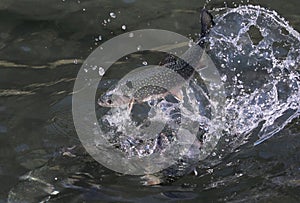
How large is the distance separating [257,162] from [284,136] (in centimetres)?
38

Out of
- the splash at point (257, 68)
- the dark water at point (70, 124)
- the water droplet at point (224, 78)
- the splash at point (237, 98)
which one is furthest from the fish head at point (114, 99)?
the water droplet at point (224, 78)

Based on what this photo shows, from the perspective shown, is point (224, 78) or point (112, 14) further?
point (112, 14)

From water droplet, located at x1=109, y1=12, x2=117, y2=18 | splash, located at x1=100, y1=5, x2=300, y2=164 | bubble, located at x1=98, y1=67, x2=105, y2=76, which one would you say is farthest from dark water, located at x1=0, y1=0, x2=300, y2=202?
splash, located at x1=100, y1=5, x2=300, y2=164

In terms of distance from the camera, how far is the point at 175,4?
6523mm

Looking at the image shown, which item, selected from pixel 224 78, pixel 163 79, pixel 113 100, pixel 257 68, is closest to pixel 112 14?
pixel 224 78

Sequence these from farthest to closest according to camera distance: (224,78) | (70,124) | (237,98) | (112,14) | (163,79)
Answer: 1. (112,14)
2. (224,78)
3. (237,98)
4. (70,124)
5. (163,79)

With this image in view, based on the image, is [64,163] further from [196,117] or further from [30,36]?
[30,36]

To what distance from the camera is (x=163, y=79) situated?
14.1ft

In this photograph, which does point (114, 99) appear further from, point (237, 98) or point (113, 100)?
point (237, 98)

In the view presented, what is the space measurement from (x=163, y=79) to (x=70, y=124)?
919 mm

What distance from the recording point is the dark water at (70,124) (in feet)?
13.2

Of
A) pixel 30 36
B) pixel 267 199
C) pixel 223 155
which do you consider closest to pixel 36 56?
pixel 30 36

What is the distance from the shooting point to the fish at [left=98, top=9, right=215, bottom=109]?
428cm

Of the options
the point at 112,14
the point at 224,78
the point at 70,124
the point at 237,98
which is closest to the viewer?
the point at 70,124
